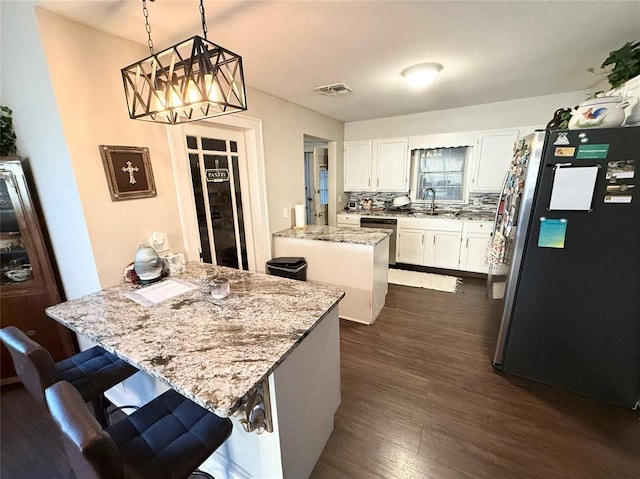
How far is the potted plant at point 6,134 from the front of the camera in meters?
1.86

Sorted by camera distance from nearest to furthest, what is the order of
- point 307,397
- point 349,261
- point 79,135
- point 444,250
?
point 307,397 < point 79,135 < point 349,261 < point 444,250

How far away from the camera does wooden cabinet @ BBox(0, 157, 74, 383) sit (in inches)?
73.0

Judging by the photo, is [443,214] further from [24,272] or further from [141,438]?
[24,272]

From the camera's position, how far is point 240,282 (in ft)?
5.55

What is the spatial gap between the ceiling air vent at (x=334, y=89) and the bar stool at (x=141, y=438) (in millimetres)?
2749

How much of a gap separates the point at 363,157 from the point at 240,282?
3.50 metres

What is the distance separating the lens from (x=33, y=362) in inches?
37.5

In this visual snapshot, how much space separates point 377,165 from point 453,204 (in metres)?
1.38

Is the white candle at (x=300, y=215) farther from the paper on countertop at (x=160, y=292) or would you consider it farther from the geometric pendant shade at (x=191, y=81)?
the geometric pendant shade at (x=191, y=81)

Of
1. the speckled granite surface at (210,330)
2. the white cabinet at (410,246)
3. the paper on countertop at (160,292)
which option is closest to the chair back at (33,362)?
the speckled granite surface at (210,330)

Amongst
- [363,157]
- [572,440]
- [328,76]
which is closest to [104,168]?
[328,76]

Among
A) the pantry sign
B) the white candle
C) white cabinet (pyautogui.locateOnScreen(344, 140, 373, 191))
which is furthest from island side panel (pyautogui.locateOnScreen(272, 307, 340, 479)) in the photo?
white cabinet (pyautogui.locateOnScreen(344, 140, 373, 191))

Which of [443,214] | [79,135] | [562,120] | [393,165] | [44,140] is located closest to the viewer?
[79,135]

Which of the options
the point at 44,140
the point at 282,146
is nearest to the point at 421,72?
the point at 282,146
